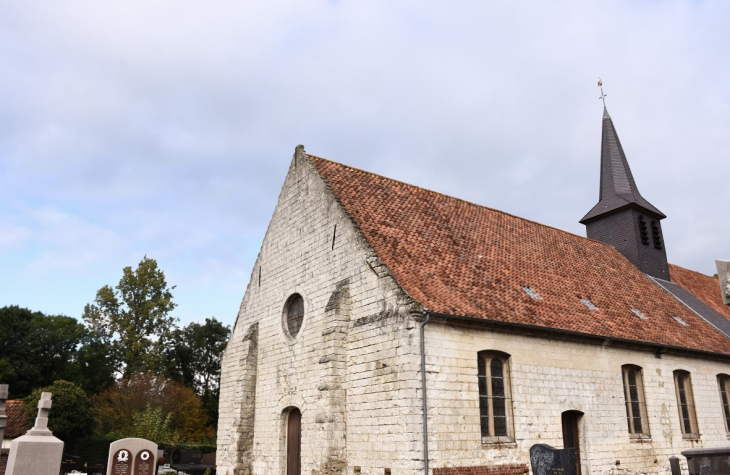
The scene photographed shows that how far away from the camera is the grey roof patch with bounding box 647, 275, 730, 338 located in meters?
20.3

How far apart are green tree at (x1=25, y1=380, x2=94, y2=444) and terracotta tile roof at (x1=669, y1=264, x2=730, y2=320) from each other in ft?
95.3

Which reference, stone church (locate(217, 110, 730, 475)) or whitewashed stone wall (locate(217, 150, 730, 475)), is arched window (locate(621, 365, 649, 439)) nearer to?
stone church (locate(217, 110, 730, 475))

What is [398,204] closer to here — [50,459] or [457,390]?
[457,390]

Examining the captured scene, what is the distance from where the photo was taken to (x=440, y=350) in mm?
11453

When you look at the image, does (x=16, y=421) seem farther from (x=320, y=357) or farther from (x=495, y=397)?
(x=495, y=397)

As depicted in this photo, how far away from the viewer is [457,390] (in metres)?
11.5

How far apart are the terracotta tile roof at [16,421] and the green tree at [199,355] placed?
20671 millimetres

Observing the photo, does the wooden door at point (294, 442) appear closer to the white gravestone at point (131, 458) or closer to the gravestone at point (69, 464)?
the white gravestone at point (131, 458)

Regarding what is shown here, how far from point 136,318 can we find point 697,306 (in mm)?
33193

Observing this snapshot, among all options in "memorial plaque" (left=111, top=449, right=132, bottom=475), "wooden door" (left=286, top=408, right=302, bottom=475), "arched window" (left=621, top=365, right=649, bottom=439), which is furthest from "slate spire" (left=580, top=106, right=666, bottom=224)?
"memorial plaque" (left=111, top=449, right=132, bottom=475)

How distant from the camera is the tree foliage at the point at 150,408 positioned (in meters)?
31.9

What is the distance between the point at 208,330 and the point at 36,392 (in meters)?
24.0

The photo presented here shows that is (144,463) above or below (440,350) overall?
below

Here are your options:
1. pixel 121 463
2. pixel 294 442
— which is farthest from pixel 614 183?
pixel 121 463
